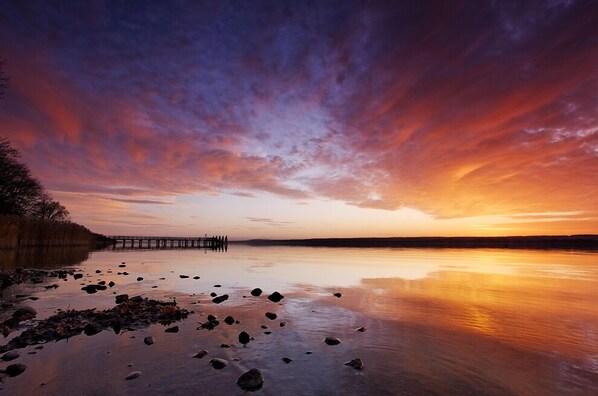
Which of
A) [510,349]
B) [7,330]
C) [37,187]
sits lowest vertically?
[510,349]

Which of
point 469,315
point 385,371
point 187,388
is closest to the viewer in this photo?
point 187,388

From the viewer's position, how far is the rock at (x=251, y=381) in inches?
272

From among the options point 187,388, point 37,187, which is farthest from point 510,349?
point 37,187

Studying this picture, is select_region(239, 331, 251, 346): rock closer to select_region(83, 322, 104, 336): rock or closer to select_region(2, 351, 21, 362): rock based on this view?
select_region(83, 322, 104, 336): rock

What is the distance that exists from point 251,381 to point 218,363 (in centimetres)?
138

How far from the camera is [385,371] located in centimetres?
803

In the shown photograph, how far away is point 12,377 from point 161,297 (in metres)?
10.1

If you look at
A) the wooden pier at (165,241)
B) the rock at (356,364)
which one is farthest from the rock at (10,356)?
the wooden pier at (165,241)

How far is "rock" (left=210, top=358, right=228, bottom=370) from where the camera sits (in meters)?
7.95

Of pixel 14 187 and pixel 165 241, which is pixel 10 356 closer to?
pixel 14 187

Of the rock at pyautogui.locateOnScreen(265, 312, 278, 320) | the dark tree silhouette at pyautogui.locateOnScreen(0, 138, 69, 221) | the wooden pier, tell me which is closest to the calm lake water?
the rock at pyautogui.locateOnScreen(265, 312, 278, 320)

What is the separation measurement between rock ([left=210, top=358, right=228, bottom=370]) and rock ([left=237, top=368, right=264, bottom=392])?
39.1 inches

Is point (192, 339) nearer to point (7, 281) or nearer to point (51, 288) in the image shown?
point (51, 288)

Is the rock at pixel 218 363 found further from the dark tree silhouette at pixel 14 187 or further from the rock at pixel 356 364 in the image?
the dark tree silhouette at pixel 14 187
